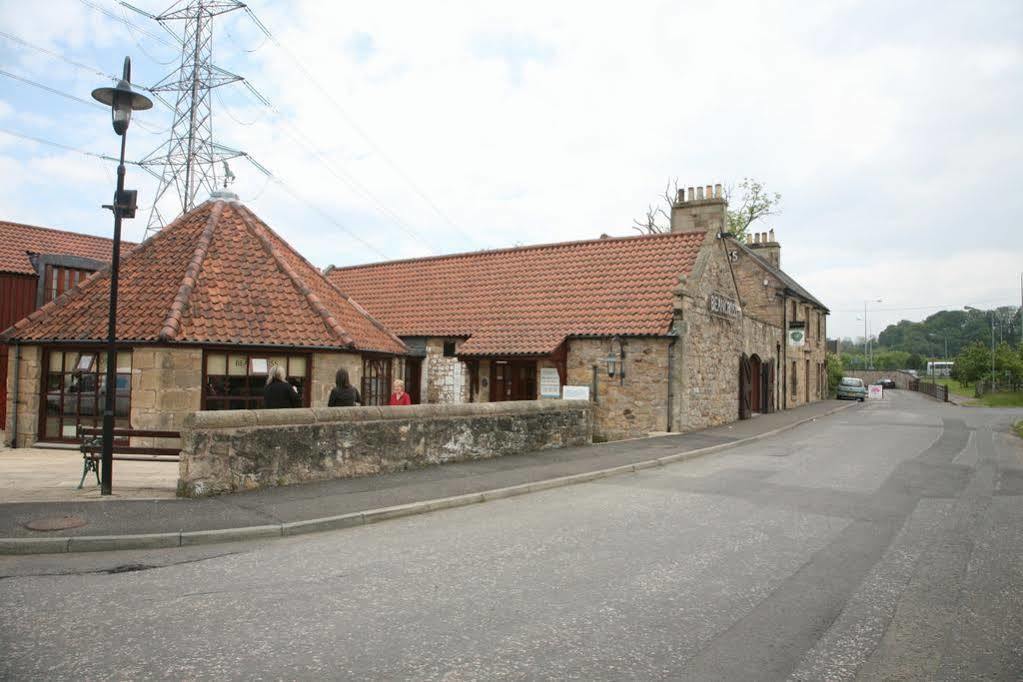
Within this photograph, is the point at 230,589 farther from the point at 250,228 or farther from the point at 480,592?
the point at 250,228

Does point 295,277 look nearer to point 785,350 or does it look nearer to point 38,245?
point 38,245

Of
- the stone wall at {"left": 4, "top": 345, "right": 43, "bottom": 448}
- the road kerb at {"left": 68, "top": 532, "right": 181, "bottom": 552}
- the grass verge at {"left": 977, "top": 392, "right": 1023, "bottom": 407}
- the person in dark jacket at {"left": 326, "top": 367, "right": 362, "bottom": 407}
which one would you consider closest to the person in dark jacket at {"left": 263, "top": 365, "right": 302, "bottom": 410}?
the person in dark jacket at {"left": 326, "top": 367, "right": 362, "bottom": 407}

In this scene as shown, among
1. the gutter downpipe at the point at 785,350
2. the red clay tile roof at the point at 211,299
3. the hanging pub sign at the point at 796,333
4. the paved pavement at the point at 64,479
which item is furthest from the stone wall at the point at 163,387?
the hanging pub sign at the point at 796,333

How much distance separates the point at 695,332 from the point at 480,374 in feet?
22.2

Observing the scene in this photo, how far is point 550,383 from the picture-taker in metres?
20.0

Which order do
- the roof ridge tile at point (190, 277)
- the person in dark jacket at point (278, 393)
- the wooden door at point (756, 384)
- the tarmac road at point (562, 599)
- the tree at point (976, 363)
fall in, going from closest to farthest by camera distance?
1. the tarmac road at point (562, 599)
2. the person in dark jacket at point (278, 393)
3. the roof ridge tile at point (190, 277)
4. the wooden door at point (756, 384)
5. the tree at point (976, 363)

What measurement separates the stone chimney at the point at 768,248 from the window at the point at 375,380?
98.8ft

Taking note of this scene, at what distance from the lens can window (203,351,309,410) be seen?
14.0 meters

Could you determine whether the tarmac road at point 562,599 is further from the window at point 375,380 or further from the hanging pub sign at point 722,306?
the hanging pub sign at point 722,306

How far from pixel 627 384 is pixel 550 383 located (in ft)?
7.39

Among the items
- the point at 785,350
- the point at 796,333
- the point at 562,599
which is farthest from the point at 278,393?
the point at 785,350

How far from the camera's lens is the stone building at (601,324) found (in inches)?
755

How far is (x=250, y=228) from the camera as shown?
17.7m

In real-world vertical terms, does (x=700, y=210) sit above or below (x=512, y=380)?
above
